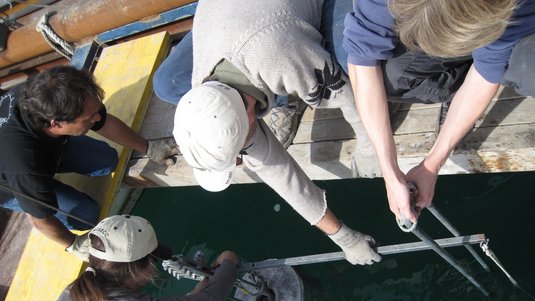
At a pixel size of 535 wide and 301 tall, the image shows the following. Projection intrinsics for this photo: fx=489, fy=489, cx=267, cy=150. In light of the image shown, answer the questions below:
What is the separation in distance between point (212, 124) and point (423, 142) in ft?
3.85

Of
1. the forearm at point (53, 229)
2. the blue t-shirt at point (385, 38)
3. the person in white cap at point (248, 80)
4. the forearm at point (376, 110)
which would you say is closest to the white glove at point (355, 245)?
the person in white cap at point (248, 80)

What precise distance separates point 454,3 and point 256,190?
9.52 ft

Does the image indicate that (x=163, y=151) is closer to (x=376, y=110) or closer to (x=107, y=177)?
(x=107, y=177)

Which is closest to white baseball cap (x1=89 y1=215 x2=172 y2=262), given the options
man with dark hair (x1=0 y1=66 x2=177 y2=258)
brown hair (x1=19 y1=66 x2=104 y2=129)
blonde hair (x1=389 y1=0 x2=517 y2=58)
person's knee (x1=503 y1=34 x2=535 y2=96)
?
man with dark hair (x1=0 y1=66 x2=177 y2=258)

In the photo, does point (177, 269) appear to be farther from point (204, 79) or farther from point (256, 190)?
point (256, 190)

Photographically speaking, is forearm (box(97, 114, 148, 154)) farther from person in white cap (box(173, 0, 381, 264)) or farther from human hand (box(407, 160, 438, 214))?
human hand (box(407, 160, 438, 214))

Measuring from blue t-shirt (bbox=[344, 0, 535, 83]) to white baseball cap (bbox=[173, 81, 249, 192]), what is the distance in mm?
503

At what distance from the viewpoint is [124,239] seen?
2.50m

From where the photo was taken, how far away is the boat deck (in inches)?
91.0

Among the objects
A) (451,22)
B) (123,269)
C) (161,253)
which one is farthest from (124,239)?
(451,22)

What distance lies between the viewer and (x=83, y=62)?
436 centimetres

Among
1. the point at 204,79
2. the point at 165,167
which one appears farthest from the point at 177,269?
the point at 204,79

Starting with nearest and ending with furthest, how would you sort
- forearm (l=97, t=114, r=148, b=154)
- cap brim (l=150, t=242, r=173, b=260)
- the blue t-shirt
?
the blue t-shirt → cap brim (l=150, t=242, r=173, b=260) → forearm (l=97, t=114, r=148, b=154)

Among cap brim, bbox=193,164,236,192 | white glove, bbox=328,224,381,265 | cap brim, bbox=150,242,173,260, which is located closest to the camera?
cap brim, bbox=193,164,236,192
